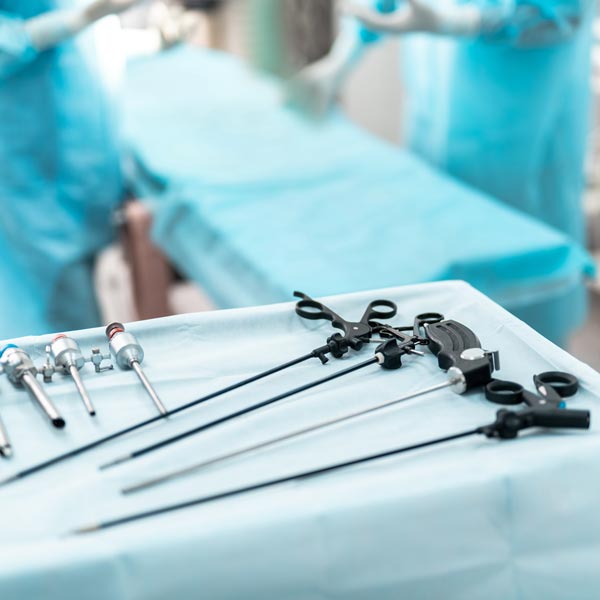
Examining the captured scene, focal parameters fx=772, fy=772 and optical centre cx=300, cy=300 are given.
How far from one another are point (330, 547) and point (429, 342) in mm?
265

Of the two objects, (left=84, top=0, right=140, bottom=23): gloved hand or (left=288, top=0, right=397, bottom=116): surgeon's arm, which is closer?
(left=84, top=0, right=140, bottom=23): gloved hand

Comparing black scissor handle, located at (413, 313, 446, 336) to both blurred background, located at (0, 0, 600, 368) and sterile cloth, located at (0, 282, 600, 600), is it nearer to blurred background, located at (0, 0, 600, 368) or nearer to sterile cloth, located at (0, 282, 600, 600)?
sterile cloth, located at (0, 282, 600, 600)

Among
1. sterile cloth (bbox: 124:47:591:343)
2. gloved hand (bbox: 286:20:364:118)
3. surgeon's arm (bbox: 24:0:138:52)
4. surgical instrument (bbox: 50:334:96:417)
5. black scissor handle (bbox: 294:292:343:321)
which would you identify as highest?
surgeon's arm (bbox: 24:0:138:52)

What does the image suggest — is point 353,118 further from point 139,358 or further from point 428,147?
point 139,358

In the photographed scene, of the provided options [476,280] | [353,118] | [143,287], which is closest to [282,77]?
[143,287]

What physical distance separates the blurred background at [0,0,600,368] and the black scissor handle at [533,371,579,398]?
26.3 inches

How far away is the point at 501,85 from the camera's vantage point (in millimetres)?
1906

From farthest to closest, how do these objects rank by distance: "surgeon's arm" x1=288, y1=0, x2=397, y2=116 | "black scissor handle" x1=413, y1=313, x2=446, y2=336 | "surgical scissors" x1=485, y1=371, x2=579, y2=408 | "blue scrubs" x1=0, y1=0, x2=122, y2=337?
"surgeon's arm" x1=288, y1=0, x2=397, y2=116
"blue scrubs" x1=0, y1=0, x2=122, y2=337
"black scissor handle" x1=413, y1=313, x2=446, y2=336
"surgical scissors" x1=485, y1=371, x2=579, y2=408

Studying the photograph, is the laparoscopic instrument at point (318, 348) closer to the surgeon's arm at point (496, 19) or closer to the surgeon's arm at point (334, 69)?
the surgeon's arm at point (496, 19)

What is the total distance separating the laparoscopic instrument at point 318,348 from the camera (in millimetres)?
602

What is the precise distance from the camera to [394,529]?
21.5 inches

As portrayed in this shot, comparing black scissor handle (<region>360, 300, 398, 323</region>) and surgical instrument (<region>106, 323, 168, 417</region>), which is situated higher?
surgical instrument (<region>106, 323, 168, 417</region>)

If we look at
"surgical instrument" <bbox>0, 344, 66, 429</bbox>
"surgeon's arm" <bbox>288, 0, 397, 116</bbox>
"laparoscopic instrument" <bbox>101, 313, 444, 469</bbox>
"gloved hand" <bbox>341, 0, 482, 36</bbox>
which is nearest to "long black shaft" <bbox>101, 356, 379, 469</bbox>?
"laparoscopic instrument" <bbox>101, 313, 444, 469</bbox>

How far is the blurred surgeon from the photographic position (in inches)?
68.4
